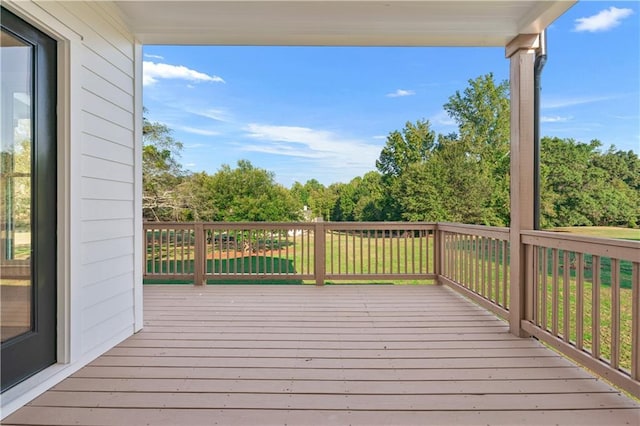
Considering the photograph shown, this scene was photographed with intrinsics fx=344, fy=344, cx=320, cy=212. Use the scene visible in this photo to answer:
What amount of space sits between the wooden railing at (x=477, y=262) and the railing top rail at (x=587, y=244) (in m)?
0.43

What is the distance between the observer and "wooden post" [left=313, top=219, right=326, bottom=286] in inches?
189

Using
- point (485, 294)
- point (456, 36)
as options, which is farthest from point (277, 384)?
point (456, 36)

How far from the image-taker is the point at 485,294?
11.9 ft

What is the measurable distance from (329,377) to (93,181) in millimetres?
2062

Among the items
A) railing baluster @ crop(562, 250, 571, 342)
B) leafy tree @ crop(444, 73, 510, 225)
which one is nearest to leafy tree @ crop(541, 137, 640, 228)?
leafy tree @ crop(444, 73, 510, 225)

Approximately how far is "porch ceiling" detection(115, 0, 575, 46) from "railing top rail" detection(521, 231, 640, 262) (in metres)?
1.58

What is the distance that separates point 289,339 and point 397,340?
86cm

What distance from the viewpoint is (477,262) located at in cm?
375

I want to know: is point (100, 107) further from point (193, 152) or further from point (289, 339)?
point (193, 152)

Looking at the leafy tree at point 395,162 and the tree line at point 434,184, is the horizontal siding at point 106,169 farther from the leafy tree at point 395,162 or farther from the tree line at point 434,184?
the leafy tree at point 395,162

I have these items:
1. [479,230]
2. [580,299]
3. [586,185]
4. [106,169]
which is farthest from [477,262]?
[586,185]

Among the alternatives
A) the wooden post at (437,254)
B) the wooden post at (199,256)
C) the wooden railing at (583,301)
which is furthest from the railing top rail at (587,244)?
the wooden post at (199,256)

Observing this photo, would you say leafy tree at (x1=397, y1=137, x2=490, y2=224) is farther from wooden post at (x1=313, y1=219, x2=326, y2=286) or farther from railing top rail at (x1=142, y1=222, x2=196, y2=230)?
railing top rail at (x1=142, y1=222, x2=196, y2=230)

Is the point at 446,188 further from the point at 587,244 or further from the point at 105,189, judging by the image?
the point at 105,189
